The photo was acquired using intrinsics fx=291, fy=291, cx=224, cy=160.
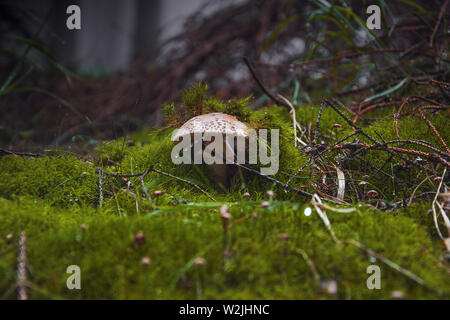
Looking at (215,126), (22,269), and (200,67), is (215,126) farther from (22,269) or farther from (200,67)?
(200,67)

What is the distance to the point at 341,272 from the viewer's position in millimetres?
794

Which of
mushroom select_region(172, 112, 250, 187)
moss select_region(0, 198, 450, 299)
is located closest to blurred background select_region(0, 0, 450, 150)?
mushroom select_region(172, 112, 250, 187)

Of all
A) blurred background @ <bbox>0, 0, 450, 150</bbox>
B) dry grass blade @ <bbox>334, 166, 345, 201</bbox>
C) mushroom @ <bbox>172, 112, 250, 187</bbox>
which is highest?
blurred background @ <bbox>0, 0, 450, 150</bbox>

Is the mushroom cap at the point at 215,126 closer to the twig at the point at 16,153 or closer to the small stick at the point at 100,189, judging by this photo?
the small stick at the point at 100,189

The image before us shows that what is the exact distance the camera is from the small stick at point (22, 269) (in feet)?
2.41

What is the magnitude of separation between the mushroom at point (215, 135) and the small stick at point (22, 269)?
62 cm

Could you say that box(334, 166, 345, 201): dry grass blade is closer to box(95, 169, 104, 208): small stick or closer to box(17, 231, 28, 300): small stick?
box(95, 169, 104, 208): small stick

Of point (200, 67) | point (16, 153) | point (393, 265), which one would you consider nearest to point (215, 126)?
point (393, 265)

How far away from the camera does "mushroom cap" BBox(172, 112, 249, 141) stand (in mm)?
1135

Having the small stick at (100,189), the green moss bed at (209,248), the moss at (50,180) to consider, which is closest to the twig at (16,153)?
the moss at (50,180)

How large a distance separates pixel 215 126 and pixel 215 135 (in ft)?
0.30

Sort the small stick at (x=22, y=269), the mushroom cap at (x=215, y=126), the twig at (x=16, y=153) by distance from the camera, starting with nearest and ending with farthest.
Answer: the small stick at (x=22, y=269) → the mushroom cap at (x=215, y=126) → the twig at (x=16, y=153)

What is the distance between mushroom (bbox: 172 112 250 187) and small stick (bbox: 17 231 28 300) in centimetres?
62
